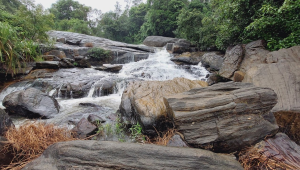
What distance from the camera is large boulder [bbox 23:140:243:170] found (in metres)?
1.32

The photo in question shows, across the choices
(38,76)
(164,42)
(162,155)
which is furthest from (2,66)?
(164,42)

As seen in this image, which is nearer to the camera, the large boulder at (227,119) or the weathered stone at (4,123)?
the large boulder at (227,119)

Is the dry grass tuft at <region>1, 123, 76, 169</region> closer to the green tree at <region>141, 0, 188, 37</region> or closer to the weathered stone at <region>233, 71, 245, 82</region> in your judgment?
the weathered stone at <region>233, 71, 245, 82</region>

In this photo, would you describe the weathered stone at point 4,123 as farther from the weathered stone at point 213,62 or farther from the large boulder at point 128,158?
the weathered stone at point 213,62

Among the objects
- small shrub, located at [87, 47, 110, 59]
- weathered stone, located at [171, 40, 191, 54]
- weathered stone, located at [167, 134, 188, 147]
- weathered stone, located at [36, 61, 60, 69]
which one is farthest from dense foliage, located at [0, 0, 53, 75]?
weathered stone, located at [171, 40, 191, 54]

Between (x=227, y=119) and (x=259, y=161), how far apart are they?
1.82 ft

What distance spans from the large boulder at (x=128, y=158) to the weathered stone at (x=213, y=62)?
8.13 meters

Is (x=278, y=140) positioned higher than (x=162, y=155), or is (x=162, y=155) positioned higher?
(x=162, y=155)

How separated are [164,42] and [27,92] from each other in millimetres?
17149

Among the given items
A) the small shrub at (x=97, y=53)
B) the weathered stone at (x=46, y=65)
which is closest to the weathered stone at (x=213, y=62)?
the small shrub at (x=97, y=53)

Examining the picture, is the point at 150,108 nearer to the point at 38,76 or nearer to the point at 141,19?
the point at 38,76

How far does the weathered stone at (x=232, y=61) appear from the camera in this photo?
5402 millimetres

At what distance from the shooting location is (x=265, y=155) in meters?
1.71

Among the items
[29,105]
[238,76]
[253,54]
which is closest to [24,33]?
[29,105]
